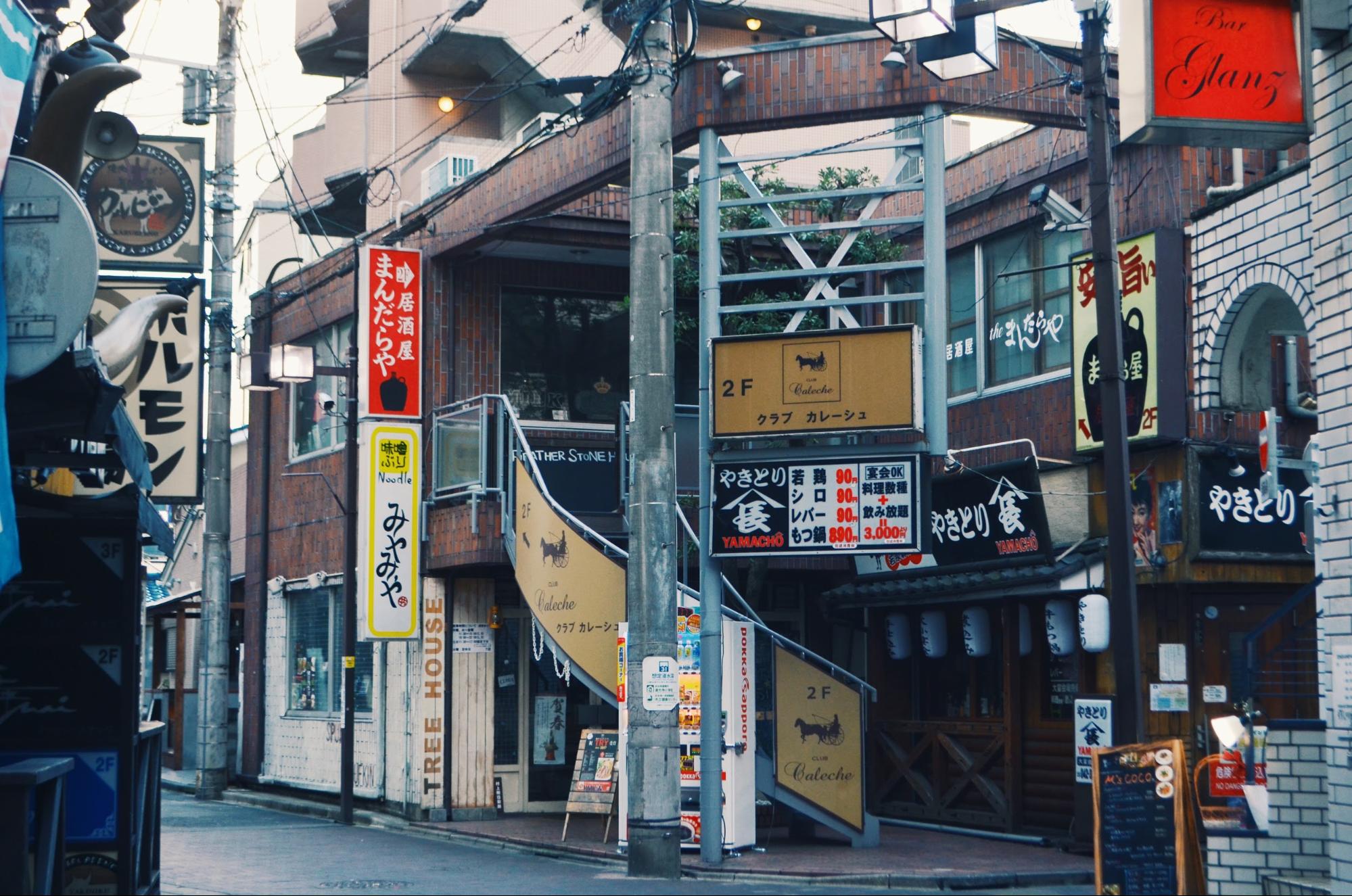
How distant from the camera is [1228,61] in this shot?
38.8ft

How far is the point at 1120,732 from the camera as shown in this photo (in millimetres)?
14820

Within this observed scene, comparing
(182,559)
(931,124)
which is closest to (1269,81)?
(931,124)

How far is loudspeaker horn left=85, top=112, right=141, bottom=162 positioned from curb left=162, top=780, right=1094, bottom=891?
27.3ft

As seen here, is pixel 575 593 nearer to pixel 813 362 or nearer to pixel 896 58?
pixel 813 362

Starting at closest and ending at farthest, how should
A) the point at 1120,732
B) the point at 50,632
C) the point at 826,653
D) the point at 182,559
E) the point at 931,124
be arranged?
the point at 50,632 < the point at 1120,732 < the point at 931,124 < the point at 826,653 < the point at 182,559

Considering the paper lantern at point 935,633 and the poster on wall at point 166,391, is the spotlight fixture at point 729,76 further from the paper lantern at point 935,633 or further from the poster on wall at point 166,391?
the paper lantern at point 935,633

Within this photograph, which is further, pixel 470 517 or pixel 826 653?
pixel 826 653

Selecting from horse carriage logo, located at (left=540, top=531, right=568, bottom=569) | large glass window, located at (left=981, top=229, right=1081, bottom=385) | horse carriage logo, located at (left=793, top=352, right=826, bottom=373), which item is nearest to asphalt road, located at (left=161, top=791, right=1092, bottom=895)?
horse carriage logo, located at (left=540, top=531, right=568, bottom=569)

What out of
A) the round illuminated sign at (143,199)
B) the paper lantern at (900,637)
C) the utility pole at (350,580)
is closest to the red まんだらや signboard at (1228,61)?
the paper lantern at (900,637)

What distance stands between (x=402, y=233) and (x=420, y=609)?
541cm

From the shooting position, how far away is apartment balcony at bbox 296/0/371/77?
36.0 meters

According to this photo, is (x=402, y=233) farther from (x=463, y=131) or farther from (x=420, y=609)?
(x=463, y=131)

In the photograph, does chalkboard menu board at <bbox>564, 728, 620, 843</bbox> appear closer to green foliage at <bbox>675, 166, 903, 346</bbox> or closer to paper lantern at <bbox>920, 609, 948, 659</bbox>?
paper lantern at <bbox>920, 609, 948, 659</bbox>

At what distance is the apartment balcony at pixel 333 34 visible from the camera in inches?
1416
